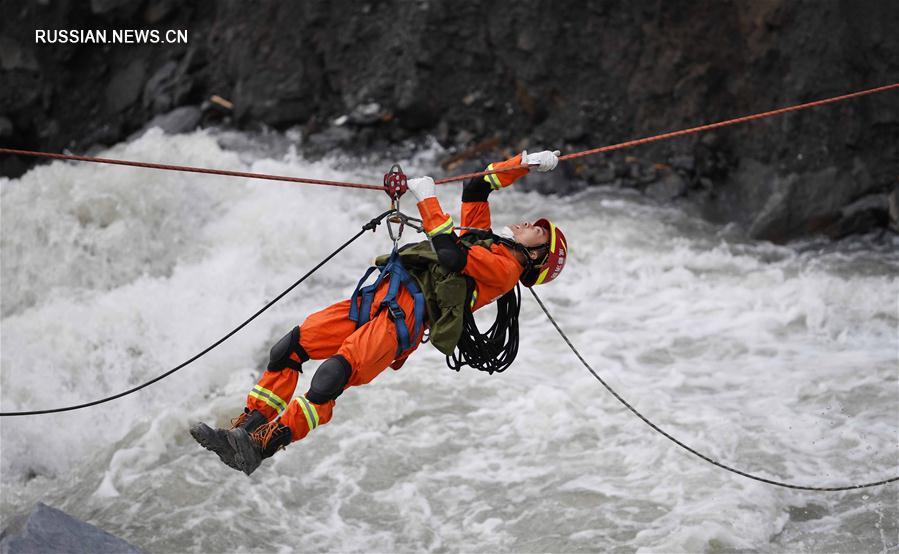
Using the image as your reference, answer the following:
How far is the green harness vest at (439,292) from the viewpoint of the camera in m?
4.90

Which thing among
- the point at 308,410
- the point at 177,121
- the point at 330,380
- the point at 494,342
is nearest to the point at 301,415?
the point at 308,410

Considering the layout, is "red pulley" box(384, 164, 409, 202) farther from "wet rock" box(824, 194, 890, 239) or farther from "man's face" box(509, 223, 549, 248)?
"wet rock" box(824, 194, 890, 239)

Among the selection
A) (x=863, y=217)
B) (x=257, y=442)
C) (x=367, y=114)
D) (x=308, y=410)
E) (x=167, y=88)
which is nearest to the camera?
(x=257, y=442)

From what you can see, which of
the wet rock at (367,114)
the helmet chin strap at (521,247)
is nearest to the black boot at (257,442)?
the helmet chin strap at (521,247)

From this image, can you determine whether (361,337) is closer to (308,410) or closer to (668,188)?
(308,410)

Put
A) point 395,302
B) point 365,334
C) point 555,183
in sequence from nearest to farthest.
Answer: point 365,334
point 395,302
point 555,183

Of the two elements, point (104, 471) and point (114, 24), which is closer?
point (104, 471)

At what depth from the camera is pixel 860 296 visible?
8.45m

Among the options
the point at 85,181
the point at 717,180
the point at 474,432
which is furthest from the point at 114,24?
the point at 474,432

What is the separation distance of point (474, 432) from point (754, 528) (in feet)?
6.19

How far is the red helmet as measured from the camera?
17.1 ft

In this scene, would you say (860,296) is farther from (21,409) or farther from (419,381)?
(21,409)

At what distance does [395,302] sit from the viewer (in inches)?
191

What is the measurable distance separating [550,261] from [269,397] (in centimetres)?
153
